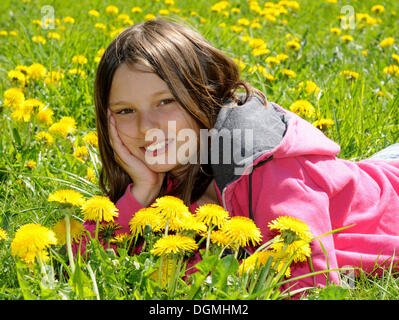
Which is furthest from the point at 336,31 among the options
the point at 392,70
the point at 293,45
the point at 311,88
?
the point at 311,88

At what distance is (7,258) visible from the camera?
1557 mm

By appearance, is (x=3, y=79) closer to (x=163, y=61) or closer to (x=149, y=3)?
(x=163, y=61)

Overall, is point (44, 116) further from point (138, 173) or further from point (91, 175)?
point (138, 173)

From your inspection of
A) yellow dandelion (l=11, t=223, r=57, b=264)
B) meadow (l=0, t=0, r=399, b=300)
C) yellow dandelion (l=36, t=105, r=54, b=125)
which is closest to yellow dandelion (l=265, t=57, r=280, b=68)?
meadow (l=0, t=0, r=399, b=300)

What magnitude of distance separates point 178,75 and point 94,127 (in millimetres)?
1108

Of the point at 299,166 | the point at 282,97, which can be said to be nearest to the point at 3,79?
the point at 282,97

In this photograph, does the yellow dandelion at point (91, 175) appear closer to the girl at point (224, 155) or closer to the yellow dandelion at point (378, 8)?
the girl at point (224, 155)

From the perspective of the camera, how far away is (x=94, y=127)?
284cm

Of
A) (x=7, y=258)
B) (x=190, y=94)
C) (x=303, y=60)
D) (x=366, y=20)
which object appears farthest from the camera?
(x=366, y=20)

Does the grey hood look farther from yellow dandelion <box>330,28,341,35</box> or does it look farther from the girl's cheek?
yellow dandelion <box>330,28,341,35</box>

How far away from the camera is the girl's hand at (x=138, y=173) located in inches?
76.8

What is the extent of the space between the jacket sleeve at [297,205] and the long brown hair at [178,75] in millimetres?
302

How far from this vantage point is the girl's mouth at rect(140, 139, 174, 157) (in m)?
1.79

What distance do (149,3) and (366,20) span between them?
1972mm
